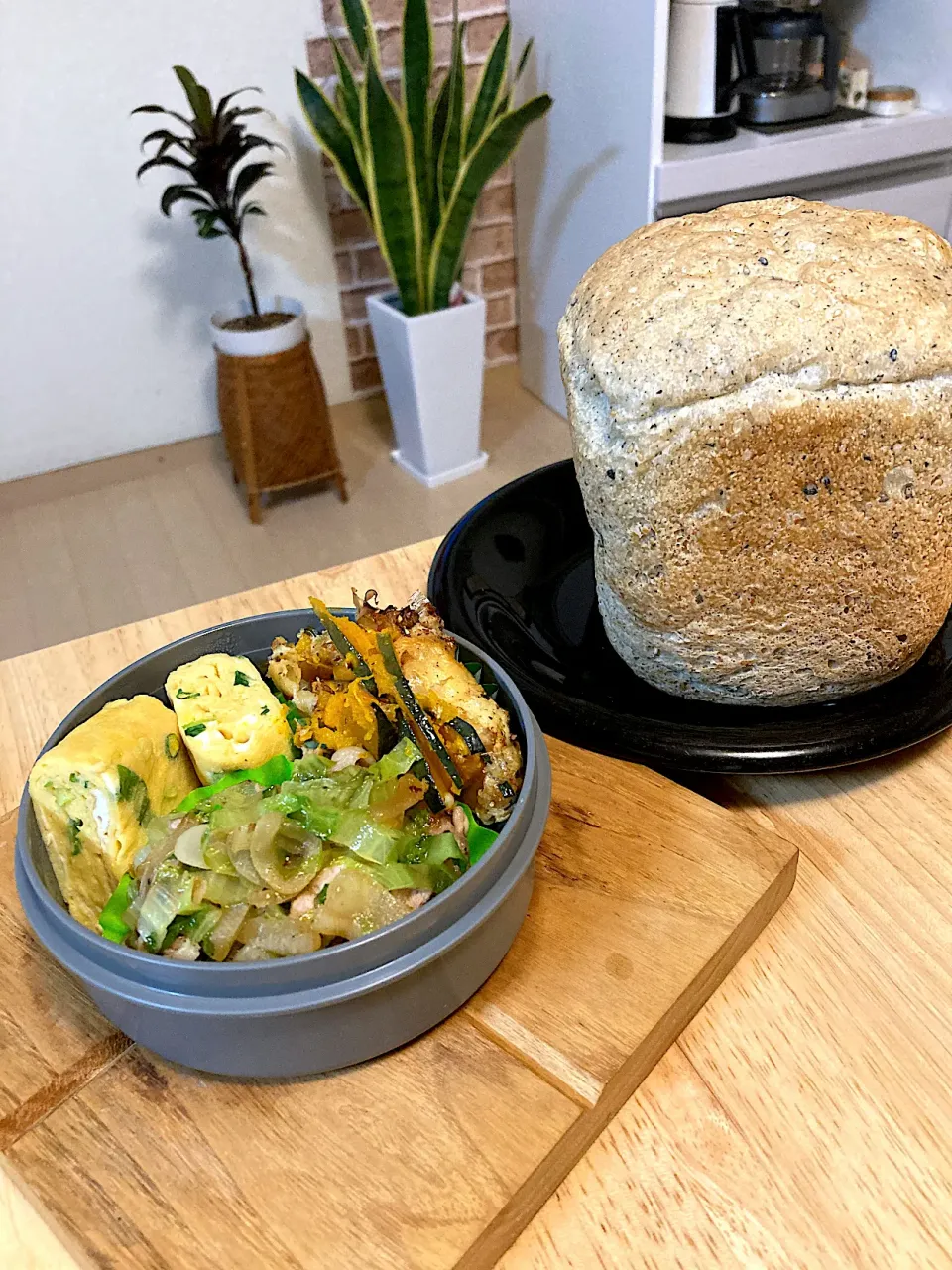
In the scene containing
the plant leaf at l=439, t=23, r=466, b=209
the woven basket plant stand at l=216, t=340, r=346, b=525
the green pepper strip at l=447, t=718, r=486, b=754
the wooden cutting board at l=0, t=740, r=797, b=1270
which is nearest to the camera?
the wooden cutting board at l=0, t=740, r=797, b=1270

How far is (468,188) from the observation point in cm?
175

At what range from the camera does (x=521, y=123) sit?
5.57ft

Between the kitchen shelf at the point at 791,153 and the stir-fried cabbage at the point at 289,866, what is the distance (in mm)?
1411

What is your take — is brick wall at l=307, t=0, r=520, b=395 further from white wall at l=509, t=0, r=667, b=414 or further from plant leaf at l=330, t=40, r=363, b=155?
plant leaf at l=330, t=40, r=363, b=155

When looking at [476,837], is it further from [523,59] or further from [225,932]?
[523,59]

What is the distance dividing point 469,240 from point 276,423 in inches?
25.2

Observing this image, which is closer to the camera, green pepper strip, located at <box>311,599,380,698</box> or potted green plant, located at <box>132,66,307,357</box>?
green pepper strip, located at <box>311,599,380,698</box>

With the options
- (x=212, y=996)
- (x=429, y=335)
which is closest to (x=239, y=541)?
(x=429, y=335)

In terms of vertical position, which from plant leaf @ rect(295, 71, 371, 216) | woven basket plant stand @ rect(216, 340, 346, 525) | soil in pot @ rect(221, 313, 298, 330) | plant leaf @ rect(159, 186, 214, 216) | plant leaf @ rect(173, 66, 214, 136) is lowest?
woven basket plant stand @ rect(216, 340, 346, 525)

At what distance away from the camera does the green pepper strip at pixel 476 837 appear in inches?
21.6

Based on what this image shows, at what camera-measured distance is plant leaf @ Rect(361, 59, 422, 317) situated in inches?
63.1

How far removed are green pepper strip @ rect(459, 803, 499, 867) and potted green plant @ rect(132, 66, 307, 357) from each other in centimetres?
141

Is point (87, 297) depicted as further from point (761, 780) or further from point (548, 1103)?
point (548, 1103)

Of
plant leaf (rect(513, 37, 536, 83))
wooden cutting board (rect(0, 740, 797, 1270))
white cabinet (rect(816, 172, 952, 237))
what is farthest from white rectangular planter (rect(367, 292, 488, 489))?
wooden cutting board (rect(0, 740, 797, 1270))
